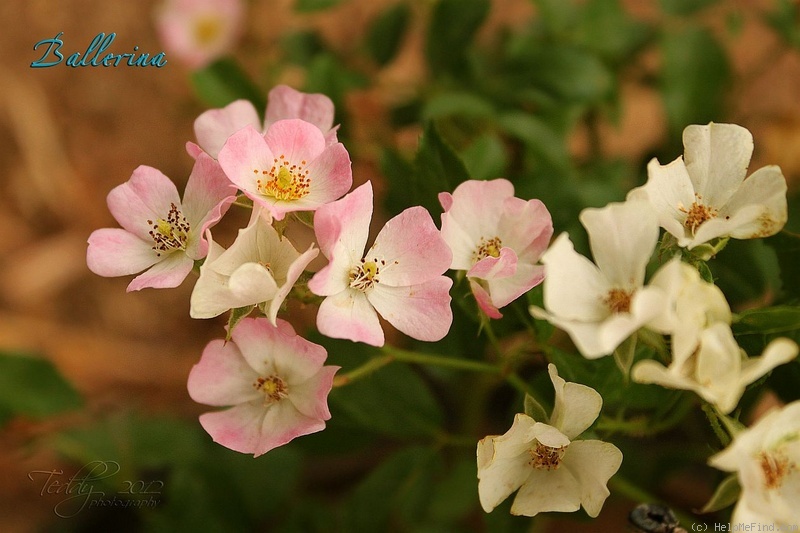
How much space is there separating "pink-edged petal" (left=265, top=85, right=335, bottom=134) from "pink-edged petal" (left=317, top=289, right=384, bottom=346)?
176 millimetres

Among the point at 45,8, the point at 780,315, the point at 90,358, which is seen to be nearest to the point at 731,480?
the point at 780,315

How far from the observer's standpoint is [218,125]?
2.31 ft

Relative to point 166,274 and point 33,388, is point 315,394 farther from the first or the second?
point 33,388

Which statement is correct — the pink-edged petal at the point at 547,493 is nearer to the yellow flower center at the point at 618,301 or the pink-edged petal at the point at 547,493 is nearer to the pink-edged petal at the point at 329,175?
the yellow flower center at the point at 618,301

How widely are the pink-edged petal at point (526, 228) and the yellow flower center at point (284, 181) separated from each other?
0.17 metres

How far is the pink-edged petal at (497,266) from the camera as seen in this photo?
58cm

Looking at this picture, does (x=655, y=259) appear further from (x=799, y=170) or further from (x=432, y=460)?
(x=799, y=170)

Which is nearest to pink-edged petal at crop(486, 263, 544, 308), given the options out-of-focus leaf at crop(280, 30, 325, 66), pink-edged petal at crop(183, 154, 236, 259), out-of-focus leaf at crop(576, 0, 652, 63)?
pink-edged petal at crop(183, 154, 236, 259)

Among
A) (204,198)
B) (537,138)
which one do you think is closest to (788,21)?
(537,138)

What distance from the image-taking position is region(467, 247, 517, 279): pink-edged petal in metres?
0.58

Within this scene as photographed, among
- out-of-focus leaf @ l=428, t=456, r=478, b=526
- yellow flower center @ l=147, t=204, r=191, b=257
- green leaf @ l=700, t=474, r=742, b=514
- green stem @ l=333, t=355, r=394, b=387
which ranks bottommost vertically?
out-of-focus leaf @ l=428, t=456, r=478, b=526

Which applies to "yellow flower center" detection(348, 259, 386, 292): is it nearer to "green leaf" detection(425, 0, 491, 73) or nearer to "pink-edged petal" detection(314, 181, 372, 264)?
"pink-edged petal" detection(314, 181, 372, 264)

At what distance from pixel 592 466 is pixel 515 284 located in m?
0.15

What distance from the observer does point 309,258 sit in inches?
21.6
